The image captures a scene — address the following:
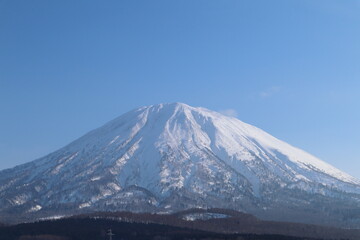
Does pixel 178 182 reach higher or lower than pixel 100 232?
higher

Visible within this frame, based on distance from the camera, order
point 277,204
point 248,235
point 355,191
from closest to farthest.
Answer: point 248,235, point 277,204, point 355,191

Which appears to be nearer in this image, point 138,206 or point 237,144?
point 138,206

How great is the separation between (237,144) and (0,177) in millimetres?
83898

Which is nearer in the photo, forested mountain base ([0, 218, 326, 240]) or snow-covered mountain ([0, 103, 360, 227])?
forested mountain base ([0, 218, 326, 240])

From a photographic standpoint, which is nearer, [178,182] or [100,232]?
[100,232]

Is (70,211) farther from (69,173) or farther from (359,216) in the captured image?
(359,216)

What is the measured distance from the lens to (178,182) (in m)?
162

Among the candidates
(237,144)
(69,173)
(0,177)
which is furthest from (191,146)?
(0,177)

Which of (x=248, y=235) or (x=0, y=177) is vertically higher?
(x=0, y=177)

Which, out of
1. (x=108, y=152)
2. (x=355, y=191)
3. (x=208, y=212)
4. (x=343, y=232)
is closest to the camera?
(x=343, y=232)

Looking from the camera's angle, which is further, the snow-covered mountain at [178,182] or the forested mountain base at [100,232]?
the snow-covered mountain at [178,182]

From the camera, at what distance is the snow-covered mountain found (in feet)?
468

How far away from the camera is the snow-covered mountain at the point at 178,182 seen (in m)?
143

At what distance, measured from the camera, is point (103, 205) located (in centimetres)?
14325
